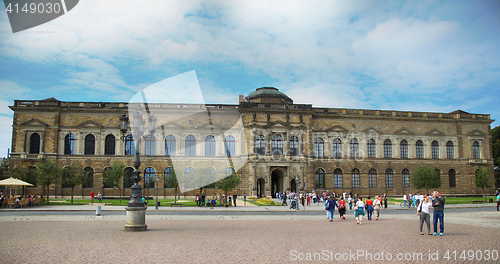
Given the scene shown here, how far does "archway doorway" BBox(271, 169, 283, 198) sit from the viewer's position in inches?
2082

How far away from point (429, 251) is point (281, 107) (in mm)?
41454

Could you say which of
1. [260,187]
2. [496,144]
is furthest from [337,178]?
[496,144]

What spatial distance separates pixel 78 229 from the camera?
16.3 m

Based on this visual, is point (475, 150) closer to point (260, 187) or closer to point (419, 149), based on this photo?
point (419, 149)

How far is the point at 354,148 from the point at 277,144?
12442 mm

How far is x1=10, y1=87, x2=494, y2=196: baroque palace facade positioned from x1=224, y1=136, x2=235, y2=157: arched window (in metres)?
0.14

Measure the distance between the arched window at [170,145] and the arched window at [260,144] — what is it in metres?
11.7

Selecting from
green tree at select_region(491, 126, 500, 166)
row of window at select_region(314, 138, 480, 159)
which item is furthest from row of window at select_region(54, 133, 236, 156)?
green tree at select_region(491, 126, 500, 166)

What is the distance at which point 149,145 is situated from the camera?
51.3m

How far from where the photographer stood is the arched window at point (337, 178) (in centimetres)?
5400

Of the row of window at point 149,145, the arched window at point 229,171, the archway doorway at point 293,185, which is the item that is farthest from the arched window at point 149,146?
the archway doorway at point 293,185

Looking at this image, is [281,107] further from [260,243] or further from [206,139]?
[260,243]

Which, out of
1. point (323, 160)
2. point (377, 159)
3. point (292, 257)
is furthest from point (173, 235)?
point (377, 159)

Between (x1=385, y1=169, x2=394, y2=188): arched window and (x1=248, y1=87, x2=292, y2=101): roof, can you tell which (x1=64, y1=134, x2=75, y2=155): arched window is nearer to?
(x1=248, y1=87, x2=292, y2=101): roof
